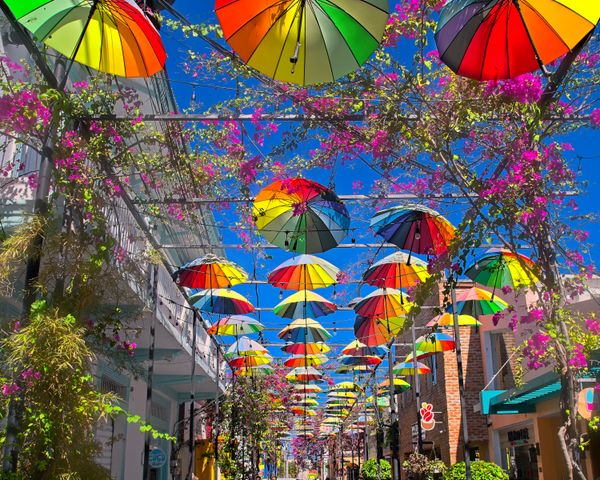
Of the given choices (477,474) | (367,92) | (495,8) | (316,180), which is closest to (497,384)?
(477,474)

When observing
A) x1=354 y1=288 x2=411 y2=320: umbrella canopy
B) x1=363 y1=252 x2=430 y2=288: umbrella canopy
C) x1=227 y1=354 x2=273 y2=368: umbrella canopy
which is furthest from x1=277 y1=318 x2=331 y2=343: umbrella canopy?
x1=363 y1=252 x2=430 y2=288: umbrella canopy

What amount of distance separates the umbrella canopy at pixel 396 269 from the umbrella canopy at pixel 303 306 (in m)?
2.34

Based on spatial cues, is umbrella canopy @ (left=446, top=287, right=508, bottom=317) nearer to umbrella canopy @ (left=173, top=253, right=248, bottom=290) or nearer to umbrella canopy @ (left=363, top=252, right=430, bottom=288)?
umbrella canopy @ (left=363, top=252, right=430, bottom=288)

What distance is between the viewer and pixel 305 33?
6570 mm

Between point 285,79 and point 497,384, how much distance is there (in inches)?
624

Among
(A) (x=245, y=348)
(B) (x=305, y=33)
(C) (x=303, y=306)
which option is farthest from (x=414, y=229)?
(A) (x=245, y=348)

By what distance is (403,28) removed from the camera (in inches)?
292

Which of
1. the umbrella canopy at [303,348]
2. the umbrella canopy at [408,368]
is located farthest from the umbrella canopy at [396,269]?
the umbrella canopy at [408,368]

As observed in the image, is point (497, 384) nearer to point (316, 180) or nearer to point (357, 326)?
point (357, 326)

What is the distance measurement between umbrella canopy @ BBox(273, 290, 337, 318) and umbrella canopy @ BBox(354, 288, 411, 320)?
100 cm

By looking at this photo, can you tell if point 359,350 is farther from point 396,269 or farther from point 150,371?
point 150,371

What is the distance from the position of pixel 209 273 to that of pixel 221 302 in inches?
82.2

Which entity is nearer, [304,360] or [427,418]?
[427,418]

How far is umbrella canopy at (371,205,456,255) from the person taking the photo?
9.85 metres
